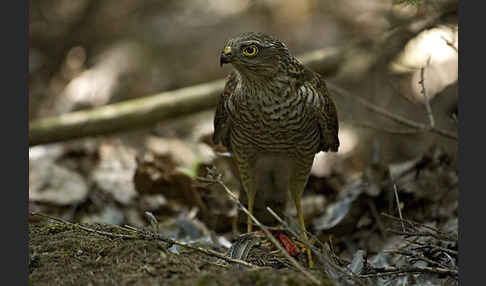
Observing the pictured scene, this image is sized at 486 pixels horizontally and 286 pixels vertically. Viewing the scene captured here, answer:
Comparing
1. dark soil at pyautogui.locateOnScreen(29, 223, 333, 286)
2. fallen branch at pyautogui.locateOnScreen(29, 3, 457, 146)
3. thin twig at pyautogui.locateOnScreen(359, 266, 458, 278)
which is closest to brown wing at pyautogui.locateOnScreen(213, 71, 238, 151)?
dark soil at pyautogui.locateOnScreen(29, 223, 333, 286)

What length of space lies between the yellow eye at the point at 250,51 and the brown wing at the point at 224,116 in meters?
0.55

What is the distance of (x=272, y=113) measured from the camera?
411 centimetres

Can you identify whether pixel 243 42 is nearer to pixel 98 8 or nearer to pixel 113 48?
pixel 113 48

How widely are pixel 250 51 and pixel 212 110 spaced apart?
4.33m

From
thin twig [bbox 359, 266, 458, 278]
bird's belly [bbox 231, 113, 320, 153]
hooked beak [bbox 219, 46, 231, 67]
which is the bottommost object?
thin twig [bbox 359, 266, 458, 278]

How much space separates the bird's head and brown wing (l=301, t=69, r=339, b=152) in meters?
0.32

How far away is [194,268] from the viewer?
2.91 m

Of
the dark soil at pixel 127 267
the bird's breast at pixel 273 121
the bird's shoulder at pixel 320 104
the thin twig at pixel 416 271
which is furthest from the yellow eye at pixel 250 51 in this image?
the thin twig at pixel 416 271

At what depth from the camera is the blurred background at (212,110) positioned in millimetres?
5465

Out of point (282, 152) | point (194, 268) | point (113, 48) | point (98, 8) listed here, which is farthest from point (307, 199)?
point (98, 8)

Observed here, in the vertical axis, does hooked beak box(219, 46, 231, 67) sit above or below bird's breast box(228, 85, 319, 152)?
above

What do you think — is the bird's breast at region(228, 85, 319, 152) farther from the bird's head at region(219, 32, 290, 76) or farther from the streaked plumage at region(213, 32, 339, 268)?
the bird's head at region(219, 32, 290, 76)

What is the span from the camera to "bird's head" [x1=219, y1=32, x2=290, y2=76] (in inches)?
154

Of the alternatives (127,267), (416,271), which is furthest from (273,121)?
(127,267)
